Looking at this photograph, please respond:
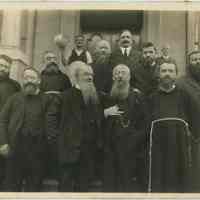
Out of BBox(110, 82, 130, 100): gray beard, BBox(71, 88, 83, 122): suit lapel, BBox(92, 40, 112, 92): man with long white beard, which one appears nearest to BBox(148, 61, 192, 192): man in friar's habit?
BBox(110, 82, 130, 100): gray beard

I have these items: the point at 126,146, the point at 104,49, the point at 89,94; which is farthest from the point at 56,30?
the point at 126,146

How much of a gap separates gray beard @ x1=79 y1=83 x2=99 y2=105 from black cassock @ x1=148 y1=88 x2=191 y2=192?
1.55ft

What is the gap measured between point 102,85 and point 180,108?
700 millimetres

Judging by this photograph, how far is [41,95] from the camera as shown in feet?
21.2

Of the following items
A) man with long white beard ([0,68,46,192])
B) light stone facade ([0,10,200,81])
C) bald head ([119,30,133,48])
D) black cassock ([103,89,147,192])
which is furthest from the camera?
light stone facade ([0,10,200,81])

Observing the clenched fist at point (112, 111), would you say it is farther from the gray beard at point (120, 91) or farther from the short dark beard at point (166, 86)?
the short dark beard at point (166, 86)

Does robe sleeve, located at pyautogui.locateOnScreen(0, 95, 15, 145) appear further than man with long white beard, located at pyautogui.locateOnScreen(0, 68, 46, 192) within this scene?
Yes

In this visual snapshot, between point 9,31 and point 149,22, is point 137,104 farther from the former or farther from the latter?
point 9,31

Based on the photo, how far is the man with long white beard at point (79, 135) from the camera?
247 inches

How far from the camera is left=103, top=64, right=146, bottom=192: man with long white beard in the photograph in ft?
20.5

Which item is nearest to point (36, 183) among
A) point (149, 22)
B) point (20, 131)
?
point (20, 131)

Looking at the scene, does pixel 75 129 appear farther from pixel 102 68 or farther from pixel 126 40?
pixel 126 40

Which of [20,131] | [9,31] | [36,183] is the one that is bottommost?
[36,183]

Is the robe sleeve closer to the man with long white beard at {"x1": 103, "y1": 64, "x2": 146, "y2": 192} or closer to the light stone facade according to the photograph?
the light stone facade
